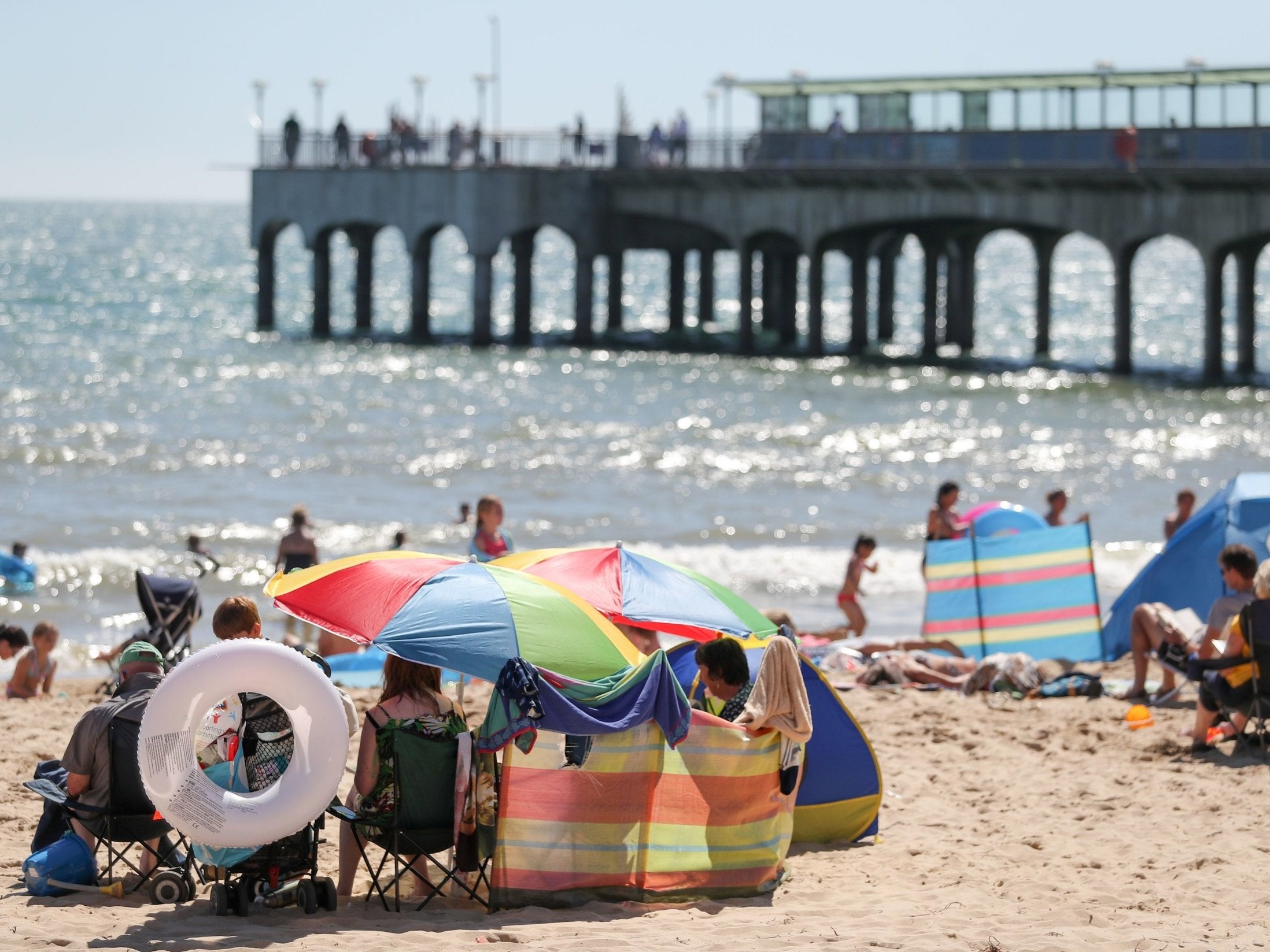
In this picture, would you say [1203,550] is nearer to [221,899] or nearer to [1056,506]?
[1056,506]

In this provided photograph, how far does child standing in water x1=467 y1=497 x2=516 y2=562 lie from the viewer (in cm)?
1094

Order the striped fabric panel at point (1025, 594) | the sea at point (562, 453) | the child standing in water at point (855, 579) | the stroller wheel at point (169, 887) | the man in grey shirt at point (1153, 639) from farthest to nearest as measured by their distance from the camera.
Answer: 1. the sea at point (562, 453)
2. the child standing in water at point (855, 579)
3. the striped fabric panel at point (1025, 594)
4. the man in grey shirt at point (1153, 639)
5. the stroller wheel at point (169, 887)

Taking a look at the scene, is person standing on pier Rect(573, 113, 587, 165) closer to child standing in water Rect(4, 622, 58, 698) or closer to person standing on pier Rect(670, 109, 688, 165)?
person standing on pier Rect(670, 109, 688, 165)

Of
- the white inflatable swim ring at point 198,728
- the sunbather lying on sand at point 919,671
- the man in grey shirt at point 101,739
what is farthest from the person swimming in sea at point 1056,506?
the white inflatable swim ring at point 198,728

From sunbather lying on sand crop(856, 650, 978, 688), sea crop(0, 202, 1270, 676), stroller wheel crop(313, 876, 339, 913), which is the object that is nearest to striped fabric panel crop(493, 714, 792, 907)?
stroller wheel crop(313, 876, 339, 913)

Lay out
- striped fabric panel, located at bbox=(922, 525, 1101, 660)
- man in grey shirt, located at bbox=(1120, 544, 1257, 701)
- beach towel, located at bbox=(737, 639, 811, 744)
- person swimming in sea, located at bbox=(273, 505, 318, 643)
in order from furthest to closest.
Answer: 1. person swimming in sea, located at bbox=(273, 505, 318, 643)
2. striped fabric panel, located at bbox=(922, 525, 1101, 660)
3. man in grey shirt, located at bbox=(1120, 544, 1257, 701)
4. beach towel, located at bbox=(737, 639, 811, 744)

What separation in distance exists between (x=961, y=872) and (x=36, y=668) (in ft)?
20.7

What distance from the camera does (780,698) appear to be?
675 centimetres

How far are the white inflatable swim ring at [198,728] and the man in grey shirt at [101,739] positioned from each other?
357 millimetres

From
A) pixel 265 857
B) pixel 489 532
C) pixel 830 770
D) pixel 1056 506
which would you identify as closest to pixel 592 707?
pixel 265 857

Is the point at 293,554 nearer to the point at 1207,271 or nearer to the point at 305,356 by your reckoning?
the point at 1207,271

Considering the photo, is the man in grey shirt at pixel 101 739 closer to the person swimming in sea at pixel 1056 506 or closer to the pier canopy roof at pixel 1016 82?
the person swimming in sea at pixel 1056 506

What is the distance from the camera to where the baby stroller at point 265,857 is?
239 inches

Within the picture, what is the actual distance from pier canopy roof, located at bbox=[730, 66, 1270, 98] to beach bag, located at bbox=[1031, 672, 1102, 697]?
23.3m
